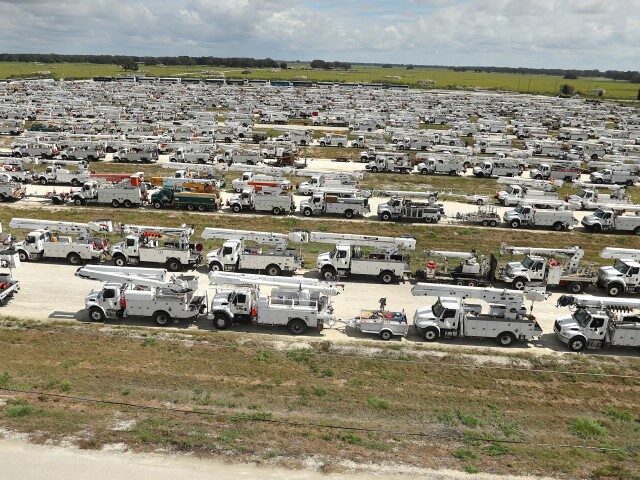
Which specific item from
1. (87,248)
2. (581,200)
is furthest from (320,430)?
(581,200)

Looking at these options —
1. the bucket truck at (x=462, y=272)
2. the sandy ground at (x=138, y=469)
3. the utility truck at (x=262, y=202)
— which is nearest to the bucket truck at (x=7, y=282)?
the sandy ground at (x=138, y=469)

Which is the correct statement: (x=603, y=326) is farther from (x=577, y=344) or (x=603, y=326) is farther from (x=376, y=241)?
(x=376, y=241)

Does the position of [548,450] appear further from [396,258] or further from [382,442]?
[396,258]

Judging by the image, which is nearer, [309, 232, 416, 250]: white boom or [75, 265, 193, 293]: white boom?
[75, 265, 193, 293]: white boom

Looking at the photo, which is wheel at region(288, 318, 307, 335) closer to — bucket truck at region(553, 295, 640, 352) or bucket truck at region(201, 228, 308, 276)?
bucket truck at region(201, 228, 308, 276)

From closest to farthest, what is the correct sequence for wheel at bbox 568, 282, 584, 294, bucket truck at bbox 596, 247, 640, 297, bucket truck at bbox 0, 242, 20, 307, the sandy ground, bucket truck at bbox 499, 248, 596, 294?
the sandy ground → bucket truck at bbox 0, 242, 20, 307 → bucket truck at bbox 596, 247, 640, 297 → bucket truck at bbox 499, 248, 596, 294 → wheel at bbox 568, 282, 584, 294

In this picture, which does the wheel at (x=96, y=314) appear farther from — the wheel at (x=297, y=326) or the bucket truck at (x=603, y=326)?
the bucket truck at (x=603, y=326)

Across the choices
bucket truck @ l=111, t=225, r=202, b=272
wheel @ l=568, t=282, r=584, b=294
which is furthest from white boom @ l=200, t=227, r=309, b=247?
wheel @ l=568, t=282, r=584, b=294
